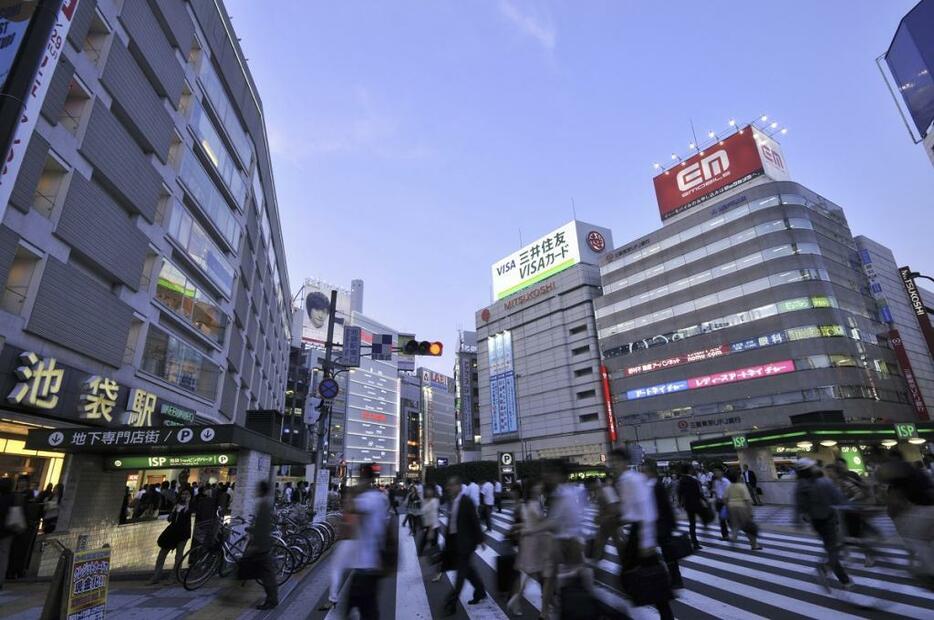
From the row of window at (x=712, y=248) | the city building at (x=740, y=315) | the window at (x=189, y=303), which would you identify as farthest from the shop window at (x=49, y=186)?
the row of window at (x=712, y=248)

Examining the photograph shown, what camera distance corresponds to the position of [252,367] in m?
33.2

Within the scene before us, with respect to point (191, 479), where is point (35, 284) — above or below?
above

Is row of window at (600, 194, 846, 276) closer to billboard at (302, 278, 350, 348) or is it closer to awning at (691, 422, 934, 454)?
awning at (691, 422, 934, 454)

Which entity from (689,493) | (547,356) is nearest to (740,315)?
(547,356)

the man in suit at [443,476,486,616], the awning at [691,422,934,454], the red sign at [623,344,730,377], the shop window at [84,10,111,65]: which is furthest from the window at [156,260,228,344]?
the red sign at [623,344,730,377]

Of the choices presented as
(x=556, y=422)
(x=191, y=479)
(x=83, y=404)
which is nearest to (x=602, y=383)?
(x=556, y=422)

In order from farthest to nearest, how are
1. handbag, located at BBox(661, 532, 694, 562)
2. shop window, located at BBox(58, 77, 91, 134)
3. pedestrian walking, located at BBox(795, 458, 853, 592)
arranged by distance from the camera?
shop window, located at BBox(58, 77, 91, 134) < pedestrian walking, located at BBox(795, 458, 853, 592) < handbag, located at BBox(661, 532, 694, 562)

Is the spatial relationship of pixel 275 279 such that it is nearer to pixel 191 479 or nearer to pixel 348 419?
pixel 191 479

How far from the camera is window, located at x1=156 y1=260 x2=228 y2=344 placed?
19766 mm

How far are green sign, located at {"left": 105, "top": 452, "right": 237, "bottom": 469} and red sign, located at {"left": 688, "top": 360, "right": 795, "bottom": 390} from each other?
47.8 meters

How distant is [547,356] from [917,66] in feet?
165

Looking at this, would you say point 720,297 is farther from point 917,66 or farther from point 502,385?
point 502,385

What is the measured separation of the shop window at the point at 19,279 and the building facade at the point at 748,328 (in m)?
48.3

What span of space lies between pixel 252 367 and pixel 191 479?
797 centimetres
